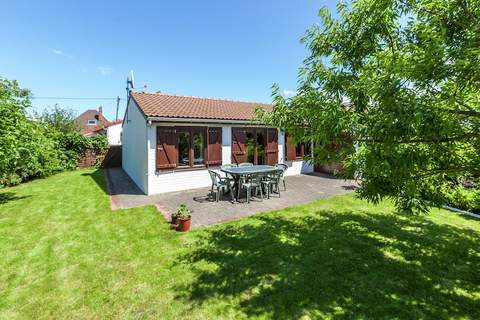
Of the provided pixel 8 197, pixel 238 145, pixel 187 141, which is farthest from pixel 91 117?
pixel 238 145

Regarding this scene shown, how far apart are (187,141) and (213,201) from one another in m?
3.37

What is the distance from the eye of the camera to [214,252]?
4.77 meters

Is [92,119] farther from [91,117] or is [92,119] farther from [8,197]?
[8,197]

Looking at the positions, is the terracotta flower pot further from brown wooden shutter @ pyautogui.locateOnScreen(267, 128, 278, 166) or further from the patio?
brown wooden shutter @ pyautogui.locateOnScreen(267, 128, 278, 166)

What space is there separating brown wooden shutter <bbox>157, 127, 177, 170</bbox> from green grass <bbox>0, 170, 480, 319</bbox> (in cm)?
294

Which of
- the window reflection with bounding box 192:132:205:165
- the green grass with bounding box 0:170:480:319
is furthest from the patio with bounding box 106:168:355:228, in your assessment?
the window reflection with bounding box 192:132:205:165

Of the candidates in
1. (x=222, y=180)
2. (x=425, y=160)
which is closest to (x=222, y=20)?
(x=222, y=180)

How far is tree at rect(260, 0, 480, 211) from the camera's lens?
2.14 m

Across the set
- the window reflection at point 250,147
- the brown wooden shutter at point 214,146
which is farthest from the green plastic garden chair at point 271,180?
the window reflection at point 250,147

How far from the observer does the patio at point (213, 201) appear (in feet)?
23.3

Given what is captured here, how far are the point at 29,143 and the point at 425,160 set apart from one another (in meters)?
11.7

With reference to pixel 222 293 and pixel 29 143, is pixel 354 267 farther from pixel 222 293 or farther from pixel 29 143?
pixel 29 143

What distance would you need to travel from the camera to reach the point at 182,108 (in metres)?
11.2

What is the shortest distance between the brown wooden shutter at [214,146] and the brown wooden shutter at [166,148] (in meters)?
1.57
